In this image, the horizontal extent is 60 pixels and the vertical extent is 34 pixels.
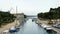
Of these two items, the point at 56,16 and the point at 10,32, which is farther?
the point at 56,16

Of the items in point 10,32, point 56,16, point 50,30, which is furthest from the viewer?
point 56,16

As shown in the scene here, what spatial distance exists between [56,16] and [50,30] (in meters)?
→ 46.0

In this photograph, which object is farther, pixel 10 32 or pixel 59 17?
pixel 59 17

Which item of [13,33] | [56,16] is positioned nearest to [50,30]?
[13,33]

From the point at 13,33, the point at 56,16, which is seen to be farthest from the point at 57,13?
the point at 13,33

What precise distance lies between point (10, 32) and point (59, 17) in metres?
59.3

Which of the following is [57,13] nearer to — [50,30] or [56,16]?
[56,16]

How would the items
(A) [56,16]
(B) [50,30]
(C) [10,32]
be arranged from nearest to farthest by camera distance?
(C) [10,32] → (B) [50,30] → (A) [56,16]

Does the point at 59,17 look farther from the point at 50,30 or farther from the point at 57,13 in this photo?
the point at 50,30

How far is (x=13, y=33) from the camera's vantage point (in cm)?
4275

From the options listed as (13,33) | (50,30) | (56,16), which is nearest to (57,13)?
(56,16)

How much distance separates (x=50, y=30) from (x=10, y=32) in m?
11.4

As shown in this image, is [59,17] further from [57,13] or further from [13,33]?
[13,33]

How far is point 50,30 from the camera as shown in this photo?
48.2 m
